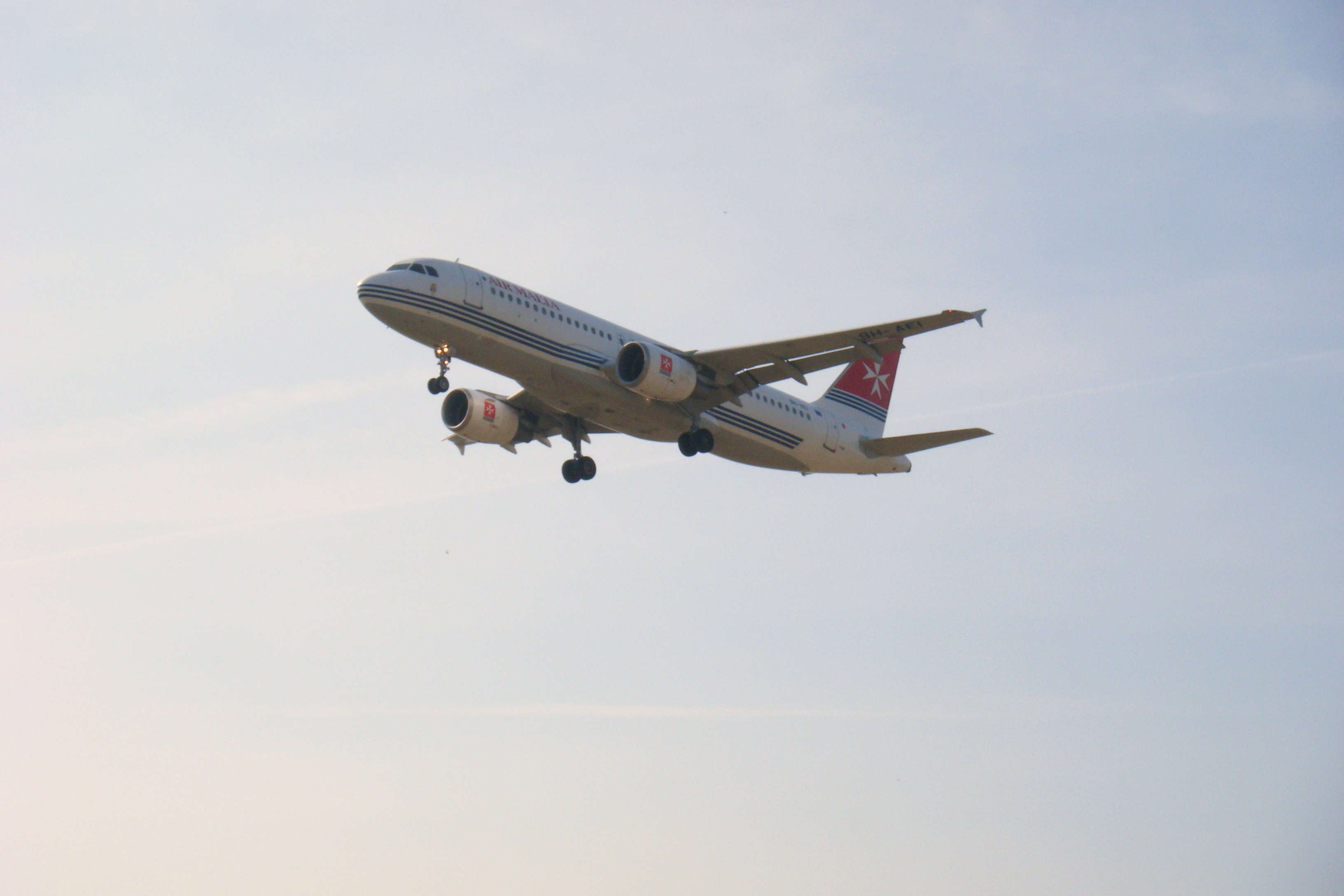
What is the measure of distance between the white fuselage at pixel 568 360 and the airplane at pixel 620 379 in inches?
1.5

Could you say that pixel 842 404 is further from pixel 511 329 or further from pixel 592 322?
pixel 511 329

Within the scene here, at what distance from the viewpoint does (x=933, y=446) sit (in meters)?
44.2

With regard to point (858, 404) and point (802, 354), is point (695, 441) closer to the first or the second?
point (802, 354)

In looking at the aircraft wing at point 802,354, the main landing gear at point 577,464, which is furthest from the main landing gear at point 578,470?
the aircraft wing at point 802,354

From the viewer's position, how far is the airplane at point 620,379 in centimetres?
3725

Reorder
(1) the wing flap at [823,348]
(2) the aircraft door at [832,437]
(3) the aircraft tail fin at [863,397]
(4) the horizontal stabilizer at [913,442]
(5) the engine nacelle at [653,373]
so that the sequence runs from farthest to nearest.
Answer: (3) the aircraft tail fin at [863,397] → (2) the aircraft door at [832,437] → (4) the horizontal stabilizer at [913,442] → (5) the engine nacelle at [653,373] → (1) the wing flap at [823,348]

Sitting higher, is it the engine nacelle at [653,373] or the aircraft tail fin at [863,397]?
the aircraft tail fin at [863,397]

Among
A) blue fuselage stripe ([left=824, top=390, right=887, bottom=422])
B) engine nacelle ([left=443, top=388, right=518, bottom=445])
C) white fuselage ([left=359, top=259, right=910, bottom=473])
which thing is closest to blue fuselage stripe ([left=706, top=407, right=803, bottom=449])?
white fuselage ([left=359, top=259, right=910, bottom=473])

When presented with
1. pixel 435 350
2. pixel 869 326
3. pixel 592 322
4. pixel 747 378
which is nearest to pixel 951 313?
pixel 869 326

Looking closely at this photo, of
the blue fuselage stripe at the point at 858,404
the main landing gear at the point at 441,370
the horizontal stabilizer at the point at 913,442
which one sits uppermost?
the blue fuselage stripe at the point at 858,404

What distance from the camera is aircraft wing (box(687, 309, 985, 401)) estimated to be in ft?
121

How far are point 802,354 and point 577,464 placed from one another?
9481 mm

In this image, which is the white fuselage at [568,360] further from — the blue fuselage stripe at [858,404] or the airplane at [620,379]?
the blue fuselage stripe at [858,404]

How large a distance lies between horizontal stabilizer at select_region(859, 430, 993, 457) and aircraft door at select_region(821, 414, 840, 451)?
0.88 meters
